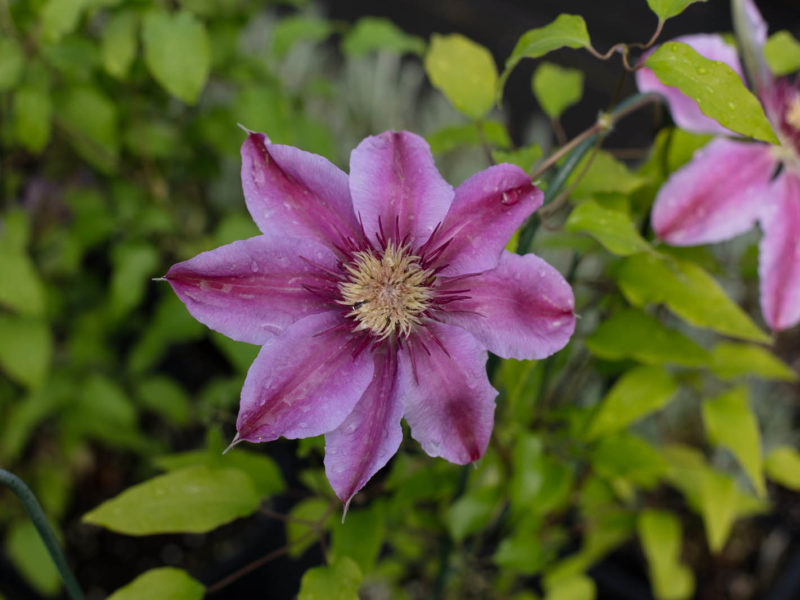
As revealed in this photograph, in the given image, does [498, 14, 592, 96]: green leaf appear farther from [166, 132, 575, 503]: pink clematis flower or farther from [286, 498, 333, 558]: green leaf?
[286, 498, 333, 558]: green leaf

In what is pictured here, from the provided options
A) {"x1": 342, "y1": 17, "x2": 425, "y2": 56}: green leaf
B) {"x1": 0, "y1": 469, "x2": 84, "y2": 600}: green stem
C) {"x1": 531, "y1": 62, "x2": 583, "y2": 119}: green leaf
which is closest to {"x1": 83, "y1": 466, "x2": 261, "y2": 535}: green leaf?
{"x1": 0, "y1": 469, "x2": 84, "y2": 600}: green stem

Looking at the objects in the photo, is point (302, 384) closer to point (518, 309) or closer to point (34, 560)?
point (518, 309)

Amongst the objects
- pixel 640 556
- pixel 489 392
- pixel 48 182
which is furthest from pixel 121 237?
pixel 640 556

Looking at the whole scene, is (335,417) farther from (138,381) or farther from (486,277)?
(138,381)

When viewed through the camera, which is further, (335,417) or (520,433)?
(520,433)

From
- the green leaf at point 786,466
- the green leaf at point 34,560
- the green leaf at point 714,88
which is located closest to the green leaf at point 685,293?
the green leaf at point 714,88

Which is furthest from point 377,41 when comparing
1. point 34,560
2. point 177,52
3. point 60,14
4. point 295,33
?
point 34,560
